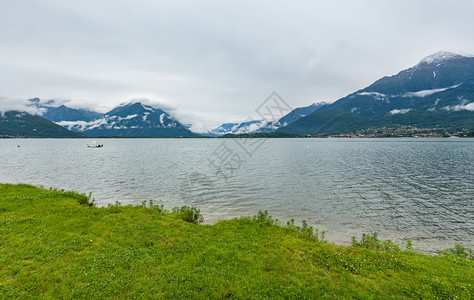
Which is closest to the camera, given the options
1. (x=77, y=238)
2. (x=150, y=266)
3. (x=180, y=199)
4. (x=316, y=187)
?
(x=150, y=266)

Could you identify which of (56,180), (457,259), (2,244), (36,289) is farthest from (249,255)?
(56,180)

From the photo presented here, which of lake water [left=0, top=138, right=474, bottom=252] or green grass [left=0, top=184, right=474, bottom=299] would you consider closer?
green grass [left=0, top=184, right=474, bottom=299]

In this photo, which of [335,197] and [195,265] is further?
[335,197]

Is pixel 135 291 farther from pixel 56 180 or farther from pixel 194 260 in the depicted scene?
pixel 56 180

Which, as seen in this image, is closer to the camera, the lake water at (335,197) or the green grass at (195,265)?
the green grass at (195,265)

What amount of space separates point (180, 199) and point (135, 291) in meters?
21.4

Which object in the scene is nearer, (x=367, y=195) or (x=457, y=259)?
(x=457, y=259)

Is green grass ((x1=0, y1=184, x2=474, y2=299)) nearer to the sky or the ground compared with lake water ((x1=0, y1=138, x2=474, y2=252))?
nearer to the sky

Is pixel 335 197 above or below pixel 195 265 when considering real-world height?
below

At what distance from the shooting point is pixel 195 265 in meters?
11.3

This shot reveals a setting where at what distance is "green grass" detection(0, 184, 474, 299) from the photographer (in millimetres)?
9414

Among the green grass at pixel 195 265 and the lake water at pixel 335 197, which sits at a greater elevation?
the green grass at pixel 195 265

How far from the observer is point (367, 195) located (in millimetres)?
32594

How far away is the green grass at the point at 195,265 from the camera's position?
30.9 feet
